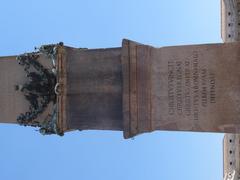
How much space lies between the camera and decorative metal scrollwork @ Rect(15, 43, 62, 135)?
19812 millimetres

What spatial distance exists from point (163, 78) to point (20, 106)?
201 inches

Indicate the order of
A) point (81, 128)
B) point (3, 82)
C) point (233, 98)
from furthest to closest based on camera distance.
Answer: point (3, 82), point (81, 128), point (233, 98)

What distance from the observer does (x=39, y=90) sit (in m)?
20.0

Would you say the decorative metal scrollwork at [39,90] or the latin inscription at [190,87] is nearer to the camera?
the latin inscription at [190,87]

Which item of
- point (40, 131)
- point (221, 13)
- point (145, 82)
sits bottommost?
point (40, 131)

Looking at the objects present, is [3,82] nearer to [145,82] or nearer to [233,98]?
[145,82]

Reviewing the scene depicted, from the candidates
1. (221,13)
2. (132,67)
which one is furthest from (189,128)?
(221,13)

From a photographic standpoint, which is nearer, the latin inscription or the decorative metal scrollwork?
the latin inscription

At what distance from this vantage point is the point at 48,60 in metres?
20.2

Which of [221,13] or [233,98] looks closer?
[233,98]

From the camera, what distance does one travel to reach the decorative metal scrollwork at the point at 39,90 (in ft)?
65.0

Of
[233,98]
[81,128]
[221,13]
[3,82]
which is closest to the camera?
[233,98]

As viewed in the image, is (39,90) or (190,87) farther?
(39,90)

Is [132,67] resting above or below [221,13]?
below
